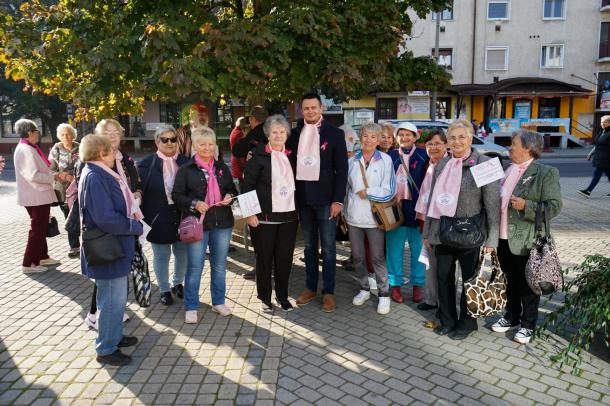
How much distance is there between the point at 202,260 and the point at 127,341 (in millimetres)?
976

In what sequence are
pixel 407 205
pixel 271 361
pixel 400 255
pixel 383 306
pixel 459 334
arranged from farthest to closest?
pixel 400 255 < pixel 407 205 < pixel 383 306 < pixel 459 334 < pixel 271 361

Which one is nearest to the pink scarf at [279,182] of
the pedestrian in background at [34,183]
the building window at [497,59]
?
the pedestrian in background at [34,183]

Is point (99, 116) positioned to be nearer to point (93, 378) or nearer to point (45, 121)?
point (93, 378)

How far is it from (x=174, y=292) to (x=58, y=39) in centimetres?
297

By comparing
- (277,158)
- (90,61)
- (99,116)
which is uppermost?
(90,61)

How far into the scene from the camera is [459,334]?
4.39 m

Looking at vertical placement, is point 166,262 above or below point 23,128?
below

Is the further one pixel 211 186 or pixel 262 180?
pixel 262 180

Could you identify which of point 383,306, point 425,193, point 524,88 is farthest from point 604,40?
point 383,306

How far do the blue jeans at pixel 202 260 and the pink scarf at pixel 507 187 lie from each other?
8.25ft

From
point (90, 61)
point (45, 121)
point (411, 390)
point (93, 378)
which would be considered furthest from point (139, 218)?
point (45, 121)

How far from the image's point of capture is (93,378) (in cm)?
369

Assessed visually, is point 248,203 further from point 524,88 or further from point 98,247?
point 524,88

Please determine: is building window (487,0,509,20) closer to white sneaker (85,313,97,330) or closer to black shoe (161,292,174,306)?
black shoe (161,292,174,306)
